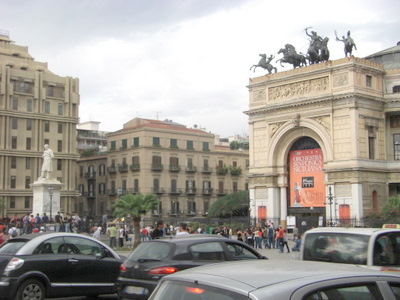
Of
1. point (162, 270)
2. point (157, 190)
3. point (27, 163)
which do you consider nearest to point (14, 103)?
point (27, 163)

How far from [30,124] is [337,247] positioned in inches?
2491

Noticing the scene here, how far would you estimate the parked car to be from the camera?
4223 millimetres

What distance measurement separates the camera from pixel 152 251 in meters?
10.6

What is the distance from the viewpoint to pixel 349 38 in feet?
165

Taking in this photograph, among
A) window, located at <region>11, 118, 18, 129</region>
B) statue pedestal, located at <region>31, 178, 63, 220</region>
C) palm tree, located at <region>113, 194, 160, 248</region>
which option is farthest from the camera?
window, located at <region>11, 118, 18, 129</region>

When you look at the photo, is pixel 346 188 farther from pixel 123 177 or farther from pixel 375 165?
pixel 123 177

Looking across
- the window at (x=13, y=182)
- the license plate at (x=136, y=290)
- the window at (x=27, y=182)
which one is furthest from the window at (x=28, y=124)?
the license plate at (x=136, y=290)

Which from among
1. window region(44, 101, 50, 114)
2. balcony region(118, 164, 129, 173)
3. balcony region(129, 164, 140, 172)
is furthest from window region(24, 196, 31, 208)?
balcony region(129, 164, 140, 172)

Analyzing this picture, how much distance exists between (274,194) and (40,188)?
2114 centimetres

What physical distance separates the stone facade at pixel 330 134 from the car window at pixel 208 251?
36024mm

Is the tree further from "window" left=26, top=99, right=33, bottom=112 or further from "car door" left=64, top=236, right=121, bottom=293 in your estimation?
"car door" left=64, top=236, right=121, bottom=293

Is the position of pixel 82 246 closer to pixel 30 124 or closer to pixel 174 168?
pixel 30 124

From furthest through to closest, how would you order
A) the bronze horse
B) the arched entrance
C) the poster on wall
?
the bronze horse
the poster on wall
the arched entrance

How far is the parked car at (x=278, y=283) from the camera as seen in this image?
422cm
